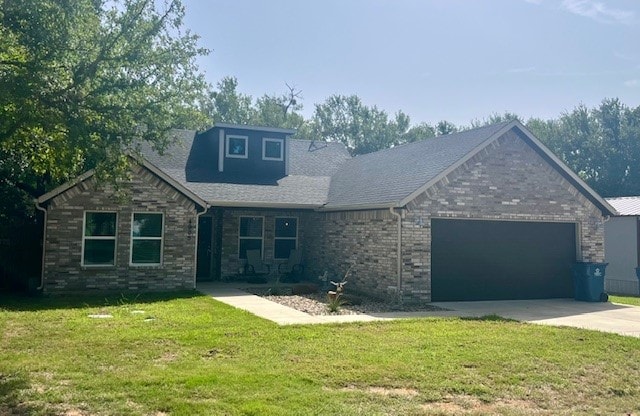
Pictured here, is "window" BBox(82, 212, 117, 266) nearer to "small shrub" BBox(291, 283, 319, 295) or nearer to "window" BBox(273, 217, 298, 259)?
"small shrub" BBox(291, 283, 319, 295)

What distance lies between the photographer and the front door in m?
18.0

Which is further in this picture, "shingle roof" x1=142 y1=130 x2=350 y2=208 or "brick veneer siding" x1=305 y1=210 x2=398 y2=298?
"shingle roof" x1=142 y1=130 x2=350 y2=208

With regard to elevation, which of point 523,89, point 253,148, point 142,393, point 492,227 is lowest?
point 142,393

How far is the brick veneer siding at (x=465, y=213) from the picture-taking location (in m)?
13.6

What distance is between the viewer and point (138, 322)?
994cm

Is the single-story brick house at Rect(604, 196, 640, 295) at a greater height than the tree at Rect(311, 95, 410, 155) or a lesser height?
lesser

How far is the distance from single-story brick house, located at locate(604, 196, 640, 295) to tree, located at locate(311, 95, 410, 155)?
31752 mm

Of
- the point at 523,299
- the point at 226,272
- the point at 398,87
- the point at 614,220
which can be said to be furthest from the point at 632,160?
the point at 226,272

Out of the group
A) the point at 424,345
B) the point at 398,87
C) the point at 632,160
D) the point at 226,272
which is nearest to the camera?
the point at 424,345

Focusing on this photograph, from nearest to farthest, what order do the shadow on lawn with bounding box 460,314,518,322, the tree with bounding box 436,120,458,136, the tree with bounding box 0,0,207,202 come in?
the tree with bounding box 0,0,207,202 < the shadow on lawn with bounding box 460,314,518,322 < the tree with bounding box 436,120,458,136

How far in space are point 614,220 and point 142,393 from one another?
20.8 m

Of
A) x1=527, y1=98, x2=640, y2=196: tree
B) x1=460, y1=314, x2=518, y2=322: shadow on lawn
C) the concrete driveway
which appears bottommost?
the concrete driveway

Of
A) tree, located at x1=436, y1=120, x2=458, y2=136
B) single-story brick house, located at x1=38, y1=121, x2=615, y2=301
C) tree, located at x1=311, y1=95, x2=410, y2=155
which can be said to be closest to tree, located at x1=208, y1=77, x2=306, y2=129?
tree, located at x1=311, y1=95, x2=410, y2=155

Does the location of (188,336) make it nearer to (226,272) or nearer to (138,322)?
(138,322)
